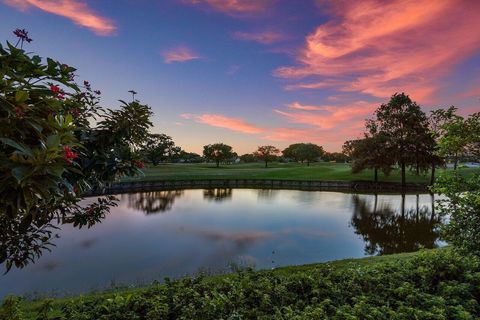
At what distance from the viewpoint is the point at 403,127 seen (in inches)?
1779

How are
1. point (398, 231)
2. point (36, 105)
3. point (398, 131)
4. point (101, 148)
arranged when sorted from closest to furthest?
1. point (36, 105)
2. point (101, 148)
3. point (398, 231)
4. point (398, 131)

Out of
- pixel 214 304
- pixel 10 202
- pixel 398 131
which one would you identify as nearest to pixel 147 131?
pixel 10 202

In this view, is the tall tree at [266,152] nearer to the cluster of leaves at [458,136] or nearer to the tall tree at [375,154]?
the tall tree at [375,154]

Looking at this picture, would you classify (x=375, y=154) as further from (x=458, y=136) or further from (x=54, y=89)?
(x=54, y=89)

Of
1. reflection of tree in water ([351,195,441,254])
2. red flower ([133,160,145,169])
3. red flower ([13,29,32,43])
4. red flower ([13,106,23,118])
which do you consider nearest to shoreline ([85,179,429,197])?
reflection of tree in water ([351,195,441,254])

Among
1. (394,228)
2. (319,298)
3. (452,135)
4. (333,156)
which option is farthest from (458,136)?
(333,156)

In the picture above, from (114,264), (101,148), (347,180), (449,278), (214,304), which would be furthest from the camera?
(347,180)

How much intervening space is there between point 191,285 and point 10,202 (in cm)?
468

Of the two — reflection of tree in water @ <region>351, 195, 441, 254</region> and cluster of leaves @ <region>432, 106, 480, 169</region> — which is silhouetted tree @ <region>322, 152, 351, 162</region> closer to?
reflection of tree in water @ <region>351, 195, 441, 254</region>

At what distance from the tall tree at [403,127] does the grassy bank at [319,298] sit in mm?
41814

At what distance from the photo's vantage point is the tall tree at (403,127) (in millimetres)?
44219

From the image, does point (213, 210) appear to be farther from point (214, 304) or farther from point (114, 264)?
point (214, 304)

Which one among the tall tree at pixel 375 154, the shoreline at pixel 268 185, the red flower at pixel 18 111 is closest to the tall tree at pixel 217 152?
the shoreline at pixel 268 185

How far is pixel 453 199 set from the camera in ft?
22.1
